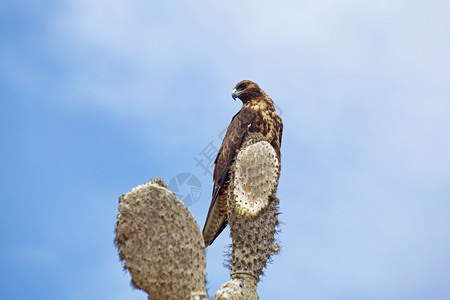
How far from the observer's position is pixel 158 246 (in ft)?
14.1

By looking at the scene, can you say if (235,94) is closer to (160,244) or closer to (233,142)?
(233,142)

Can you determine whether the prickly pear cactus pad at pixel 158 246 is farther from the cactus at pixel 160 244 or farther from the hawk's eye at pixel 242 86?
the hawk's eye at pixel 242 86

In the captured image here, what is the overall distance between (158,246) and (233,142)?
14.8 ft

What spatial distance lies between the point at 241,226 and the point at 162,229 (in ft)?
10.9

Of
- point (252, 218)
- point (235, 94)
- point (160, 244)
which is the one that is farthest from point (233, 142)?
point (160, 244)

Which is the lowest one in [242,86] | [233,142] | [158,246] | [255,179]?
[158,246]

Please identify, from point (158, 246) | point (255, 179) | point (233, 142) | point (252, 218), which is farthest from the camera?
point (233, 142)

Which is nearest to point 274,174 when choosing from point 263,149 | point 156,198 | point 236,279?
point 263,149

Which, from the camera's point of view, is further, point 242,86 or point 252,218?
point 242,86

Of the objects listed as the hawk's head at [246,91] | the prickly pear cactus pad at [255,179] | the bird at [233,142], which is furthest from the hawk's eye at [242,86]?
the prickly pear cactus pad at [255,179]

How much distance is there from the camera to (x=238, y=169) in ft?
25.7

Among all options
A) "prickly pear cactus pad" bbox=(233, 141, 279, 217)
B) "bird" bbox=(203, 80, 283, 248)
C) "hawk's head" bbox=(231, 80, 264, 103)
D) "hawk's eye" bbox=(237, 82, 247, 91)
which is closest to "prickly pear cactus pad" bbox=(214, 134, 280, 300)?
"prickly pear cactus pad" bbox=(233, 141, 279, 217)

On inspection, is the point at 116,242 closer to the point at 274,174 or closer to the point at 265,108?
the point at 274,174

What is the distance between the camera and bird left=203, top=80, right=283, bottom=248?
8.72 m
